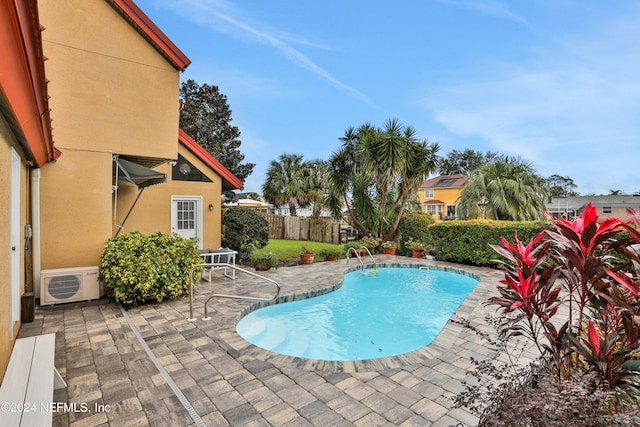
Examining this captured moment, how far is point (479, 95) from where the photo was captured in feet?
63.2

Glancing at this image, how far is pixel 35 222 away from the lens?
630cm

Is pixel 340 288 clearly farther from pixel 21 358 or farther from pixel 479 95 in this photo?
pixel 479 95

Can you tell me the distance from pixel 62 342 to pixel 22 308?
4.87ft

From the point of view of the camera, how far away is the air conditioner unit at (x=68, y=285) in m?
6.21

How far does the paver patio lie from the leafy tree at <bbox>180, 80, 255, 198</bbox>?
2212 centimetres

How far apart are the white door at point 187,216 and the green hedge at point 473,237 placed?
9.70 m

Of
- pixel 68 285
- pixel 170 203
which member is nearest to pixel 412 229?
pixel 170 203

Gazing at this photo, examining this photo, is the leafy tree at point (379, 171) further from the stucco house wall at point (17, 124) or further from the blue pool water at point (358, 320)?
the stucco house wall at point (17, 124)

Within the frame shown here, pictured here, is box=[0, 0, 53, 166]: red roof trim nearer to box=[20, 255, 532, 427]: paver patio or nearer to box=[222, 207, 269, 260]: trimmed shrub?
box=[20, 255, 532, 427]: paver patio

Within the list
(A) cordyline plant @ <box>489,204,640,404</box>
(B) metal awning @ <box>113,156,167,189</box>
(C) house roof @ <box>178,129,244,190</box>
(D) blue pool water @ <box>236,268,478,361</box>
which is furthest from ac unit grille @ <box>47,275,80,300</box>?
(A) cordyline plant @ <box>489,204,640,404</box>

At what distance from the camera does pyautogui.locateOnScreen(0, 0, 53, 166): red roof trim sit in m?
1.89

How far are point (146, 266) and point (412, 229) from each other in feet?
39.1

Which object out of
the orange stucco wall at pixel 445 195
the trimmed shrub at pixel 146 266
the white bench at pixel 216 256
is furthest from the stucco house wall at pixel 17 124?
the orange stucco wall at pixel 445 195

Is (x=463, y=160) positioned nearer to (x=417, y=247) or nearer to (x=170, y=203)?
(x=417, y=247)
